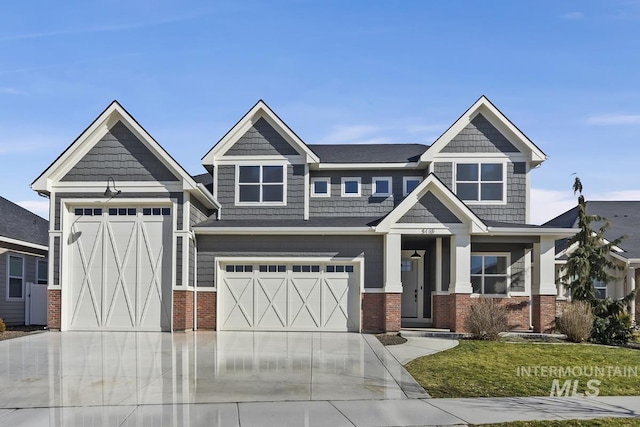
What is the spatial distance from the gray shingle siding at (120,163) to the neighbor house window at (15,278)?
5.99 meters

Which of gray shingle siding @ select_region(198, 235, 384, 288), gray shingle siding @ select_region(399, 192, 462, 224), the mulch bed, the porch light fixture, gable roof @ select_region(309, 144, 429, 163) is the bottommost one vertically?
the mulch bed

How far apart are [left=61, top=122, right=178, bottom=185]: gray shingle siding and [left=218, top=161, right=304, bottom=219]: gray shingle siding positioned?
3008 millimetres

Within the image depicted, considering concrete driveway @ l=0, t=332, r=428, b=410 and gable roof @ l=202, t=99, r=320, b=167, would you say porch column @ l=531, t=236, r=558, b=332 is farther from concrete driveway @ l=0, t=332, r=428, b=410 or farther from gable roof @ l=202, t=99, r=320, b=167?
gable roof @ l=202, t=99, r=320, b=167

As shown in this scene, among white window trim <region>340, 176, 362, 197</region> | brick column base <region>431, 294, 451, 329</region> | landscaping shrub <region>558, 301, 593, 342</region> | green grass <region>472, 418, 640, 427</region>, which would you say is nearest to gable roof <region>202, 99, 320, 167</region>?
white window trim <region>340, 176, 362, 197</region>

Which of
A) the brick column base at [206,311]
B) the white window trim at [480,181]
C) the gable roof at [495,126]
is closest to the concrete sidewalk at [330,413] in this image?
the brick column base at [206,311]

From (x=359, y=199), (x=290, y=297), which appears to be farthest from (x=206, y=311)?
(x=359, y=199)

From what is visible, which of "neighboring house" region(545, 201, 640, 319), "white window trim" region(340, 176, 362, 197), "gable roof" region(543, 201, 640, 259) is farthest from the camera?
"gable roof" region(543, 201, 640, 259)

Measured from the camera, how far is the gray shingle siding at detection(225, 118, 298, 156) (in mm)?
21812

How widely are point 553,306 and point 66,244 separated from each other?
16814 mm

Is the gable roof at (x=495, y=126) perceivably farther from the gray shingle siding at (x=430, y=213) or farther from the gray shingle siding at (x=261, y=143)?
the gray shingle siding at (x=261, y=143)

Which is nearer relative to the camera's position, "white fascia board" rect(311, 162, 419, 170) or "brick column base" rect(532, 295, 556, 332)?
"brick column base" rect(532, 295, 556, 332)

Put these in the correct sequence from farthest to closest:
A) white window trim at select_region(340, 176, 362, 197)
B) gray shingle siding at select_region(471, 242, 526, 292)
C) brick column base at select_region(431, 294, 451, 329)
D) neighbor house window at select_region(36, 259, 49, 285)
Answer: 1. neighbor house window at select_region(36, 259, 49, 285)
2. white window trim at select_region(340, 176, 362, 197)
3. gray shingle siding at select_region(471, 242, 526, 292)
4. brick column base at select_region(431, 294, 451, 329)

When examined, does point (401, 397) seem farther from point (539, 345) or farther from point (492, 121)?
point (492, 121)

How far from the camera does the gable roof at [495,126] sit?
21.6 metres
